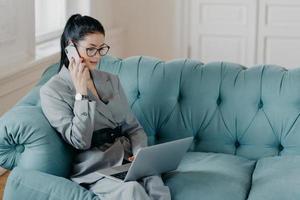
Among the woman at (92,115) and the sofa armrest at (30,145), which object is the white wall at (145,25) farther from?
the sofa armrest at (30,145)

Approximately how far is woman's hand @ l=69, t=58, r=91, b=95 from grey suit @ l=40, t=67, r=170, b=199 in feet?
0.15

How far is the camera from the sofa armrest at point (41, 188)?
2.22 meters

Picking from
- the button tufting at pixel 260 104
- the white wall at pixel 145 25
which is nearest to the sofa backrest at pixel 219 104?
the button tufting at pixel 260 104

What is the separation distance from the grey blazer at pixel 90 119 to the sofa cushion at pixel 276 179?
0.50 m

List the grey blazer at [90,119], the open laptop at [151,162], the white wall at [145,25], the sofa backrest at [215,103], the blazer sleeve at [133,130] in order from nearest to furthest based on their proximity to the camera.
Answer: the open laptop at [151,162], the grey blazer at [90,119], the blazer sleeve at [133,130], the sofa backrest at [215,103], the white wall at [145,25]

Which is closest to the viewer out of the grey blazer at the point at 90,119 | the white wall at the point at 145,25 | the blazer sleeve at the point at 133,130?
the grey blazer at the point at 90,119

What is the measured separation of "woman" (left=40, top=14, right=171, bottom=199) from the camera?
2301mm

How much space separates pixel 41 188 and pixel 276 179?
92 centimetres

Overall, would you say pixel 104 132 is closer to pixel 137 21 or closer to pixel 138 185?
pixel 138 185

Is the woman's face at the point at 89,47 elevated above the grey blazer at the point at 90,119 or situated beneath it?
elevated above

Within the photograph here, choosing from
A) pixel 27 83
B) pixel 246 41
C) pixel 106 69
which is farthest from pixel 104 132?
pixel 246 41

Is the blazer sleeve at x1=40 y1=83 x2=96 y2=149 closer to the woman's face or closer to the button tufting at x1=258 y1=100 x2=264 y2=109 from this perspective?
the woman's face

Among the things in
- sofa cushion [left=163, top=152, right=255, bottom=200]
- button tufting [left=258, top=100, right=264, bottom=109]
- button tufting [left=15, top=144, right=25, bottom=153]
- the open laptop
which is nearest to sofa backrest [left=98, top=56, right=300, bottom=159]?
button tufting [left=258, top=100, right=264, bottom=109]

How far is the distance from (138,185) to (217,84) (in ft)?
2.69
